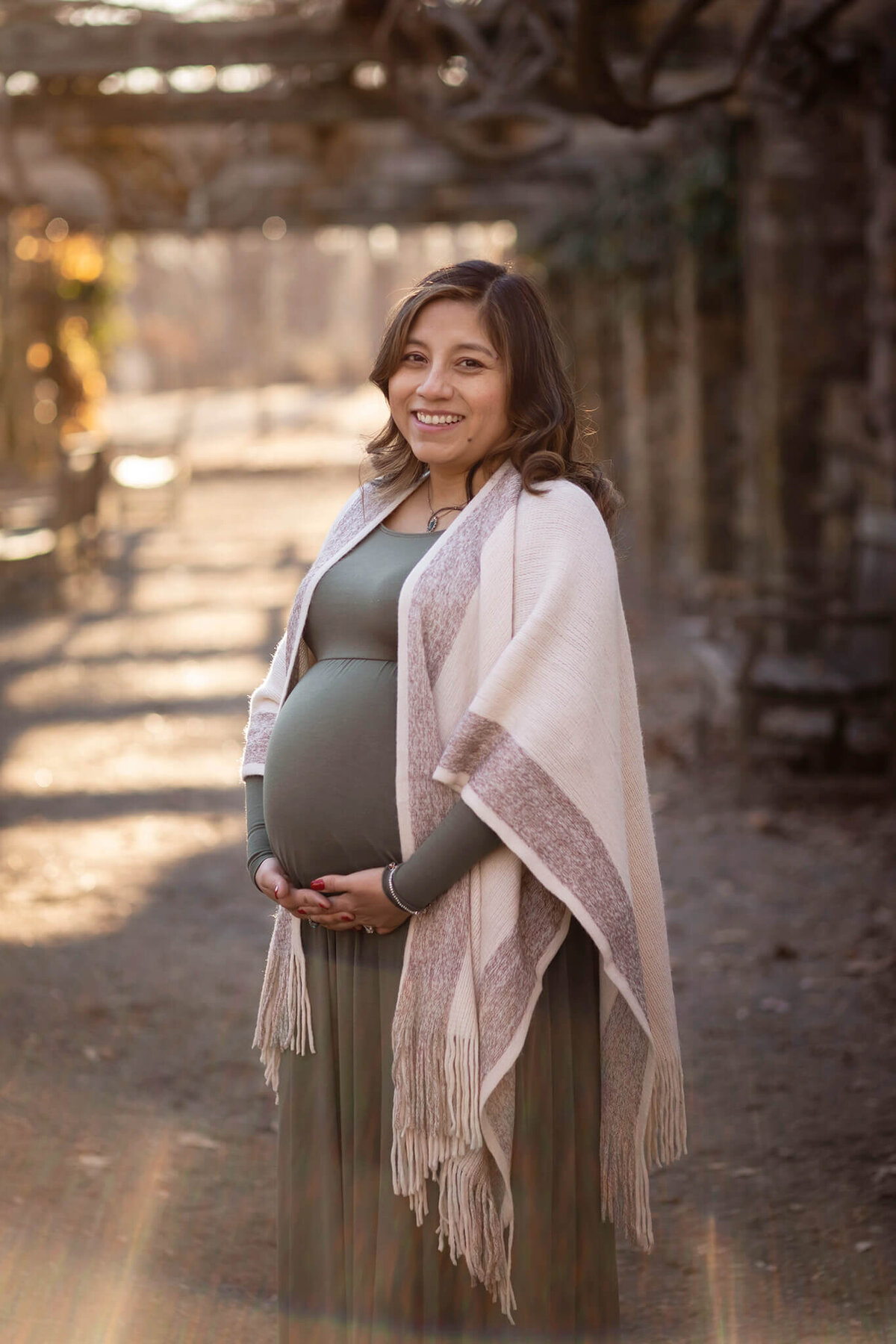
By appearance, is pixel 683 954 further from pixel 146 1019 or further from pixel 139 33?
pixel 139 33

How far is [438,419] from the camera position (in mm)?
2191

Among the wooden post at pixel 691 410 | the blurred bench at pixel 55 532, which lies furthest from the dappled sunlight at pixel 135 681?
the wooden post at pixel 691 410

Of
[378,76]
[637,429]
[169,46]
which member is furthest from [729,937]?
[637,429]

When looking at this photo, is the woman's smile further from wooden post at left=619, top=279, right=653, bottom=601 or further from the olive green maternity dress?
wooden post at left=619, top=279, right=653, bottom=601

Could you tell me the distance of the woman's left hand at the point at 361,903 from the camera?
2.11 m

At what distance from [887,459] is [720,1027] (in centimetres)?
349

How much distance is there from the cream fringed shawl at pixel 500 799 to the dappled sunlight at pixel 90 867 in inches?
123

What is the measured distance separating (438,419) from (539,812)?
0.58 m

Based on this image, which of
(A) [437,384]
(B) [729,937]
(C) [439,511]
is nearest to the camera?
(A) [437,384]

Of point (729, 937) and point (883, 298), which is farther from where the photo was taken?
point (883, 298)

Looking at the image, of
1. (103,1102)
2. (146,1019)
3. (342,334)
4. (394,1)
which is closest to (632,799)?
(103,1102)

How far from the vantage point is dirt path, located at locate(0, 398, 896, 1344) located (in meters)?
2.99

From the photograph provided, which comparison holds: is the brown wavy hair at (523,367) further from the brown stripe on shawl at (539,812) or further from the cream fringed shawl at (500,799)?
the brown stripe on shawl at (539,812)

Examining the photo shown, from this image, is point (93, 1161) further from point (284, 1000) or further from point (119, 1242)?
point (284, 1000)
